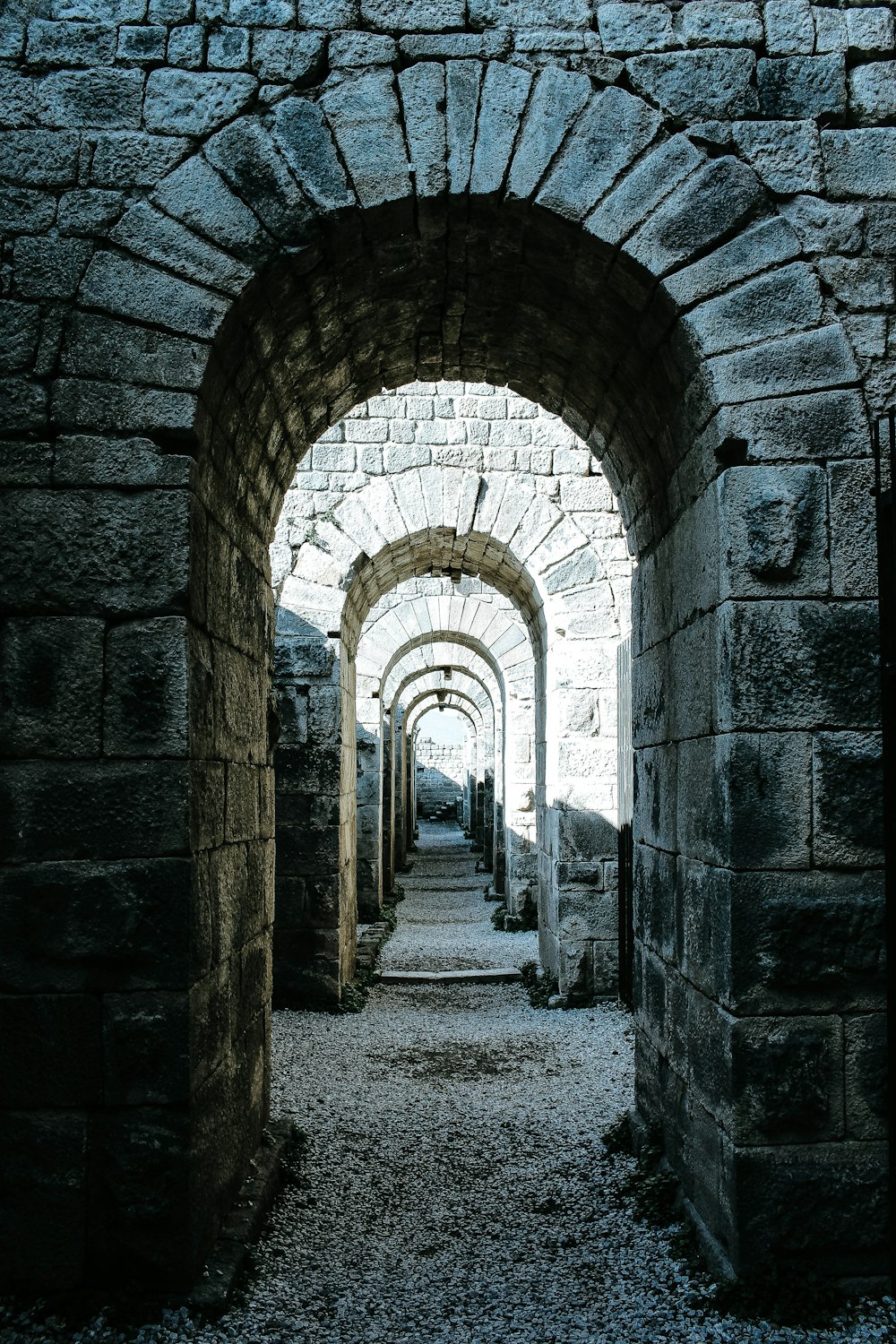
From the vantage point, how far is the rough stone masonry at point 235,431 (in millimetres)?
2752

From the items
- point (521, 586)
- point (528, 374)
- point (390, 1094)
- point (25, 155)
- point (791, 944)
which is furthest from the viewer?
point (521, 586)

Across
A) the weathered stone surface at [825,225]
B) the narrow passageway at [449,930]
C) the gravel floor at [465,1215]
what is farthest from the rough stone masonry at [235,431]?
the narrow passageway at [449,930]

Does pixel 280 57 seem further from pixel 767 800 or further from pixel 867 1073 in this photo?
pixel 867 1073

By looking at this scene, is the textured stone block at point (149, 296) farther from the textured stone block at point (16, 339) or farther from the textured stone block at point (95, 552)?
the textured stone block at point (95, 552)

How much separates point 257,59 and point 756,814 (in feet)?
8.80

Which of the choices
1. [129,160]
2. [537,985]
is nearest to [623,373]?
[129,160]

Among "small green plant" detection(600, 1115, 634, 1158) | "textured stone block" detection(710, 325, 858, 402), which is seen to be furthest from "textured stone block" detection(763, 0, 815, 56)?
"small green plant" detection(600, 1115, 634, 1158)

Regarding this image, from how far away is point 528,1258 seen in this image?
3.28 metres

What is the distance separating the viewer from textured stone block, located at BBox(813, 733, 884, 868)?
278 centimetres

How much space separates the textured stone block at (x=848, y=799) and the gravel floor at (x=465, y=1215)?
3.98 feet

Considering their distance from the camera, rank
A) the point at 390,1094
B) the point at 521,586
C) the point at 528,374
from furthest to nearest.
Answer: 1. the point at 521,586
2. the point at 390,1094
3. the point at 528,374

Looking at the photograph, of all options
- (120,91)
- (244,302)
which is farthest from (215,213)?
(120,91)

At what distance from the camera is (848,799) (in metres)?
2.79

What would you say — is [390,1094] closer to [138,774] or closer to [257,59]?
[138,774]
